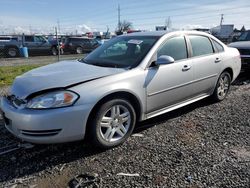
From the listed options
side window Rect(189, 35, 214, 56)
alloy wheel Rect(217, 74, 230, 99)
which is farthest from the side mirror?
alloy wheel Rect(217, 74, 230, 99)

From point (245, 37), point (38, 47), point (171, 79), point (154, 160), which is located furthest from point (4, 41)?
point (154, 160)

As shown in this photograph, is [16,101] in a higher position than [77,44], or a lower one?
higher

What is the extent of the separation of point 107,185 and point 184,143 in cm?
140

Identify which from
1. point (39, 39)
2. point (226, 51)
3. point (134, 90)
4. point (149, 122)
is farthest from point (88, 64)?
Answer: point (39, 39)

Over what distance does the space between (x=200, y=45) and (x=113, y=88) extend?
2.32 m

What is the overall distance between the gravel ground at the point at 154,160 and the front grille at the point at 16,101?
26.5 inches

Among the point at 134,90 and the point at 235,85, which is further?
the point at 235,85

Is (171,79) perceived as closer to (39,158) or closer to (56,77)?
(56,77)

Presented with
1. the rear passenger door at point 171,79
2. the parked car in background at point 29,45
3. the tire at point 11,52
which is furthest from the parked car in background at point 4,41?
the rear passenger door at point 171,79

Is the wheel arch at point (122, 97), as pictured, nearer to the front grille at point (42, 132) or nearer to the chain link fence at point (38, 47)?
the front grille at point (42, 132)

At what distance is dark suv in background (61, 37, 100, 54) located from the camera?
22266 millimetres

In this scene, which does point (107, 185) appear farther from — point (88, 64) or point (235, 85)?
point (235, 85)

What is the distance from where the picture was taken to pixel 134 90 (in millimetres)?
3594

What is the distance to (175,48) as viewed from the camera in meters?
4.36
